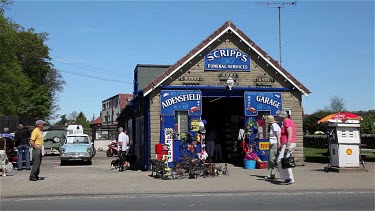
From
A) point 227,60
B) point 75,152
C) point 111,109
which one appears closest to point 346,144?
point 227,60

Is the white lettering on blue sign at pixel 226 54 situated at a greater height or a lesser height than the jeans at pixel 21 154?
greater

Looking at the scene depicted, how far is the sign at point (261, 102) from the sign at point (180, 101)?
2.07m

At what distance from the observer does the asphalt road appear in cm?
961

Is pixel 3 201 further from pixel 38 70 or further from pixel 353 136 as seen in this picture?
pixel 38 70

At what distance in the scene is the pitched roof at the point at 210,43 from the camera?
18125 millimetres

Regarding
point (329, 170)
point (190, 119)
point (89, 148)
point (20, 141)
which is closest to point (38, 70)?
point (89, 148)

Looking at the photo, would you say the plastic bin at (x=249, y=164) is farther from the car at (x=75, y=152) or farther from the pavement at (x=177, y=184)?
the car at (x=75, y=152)

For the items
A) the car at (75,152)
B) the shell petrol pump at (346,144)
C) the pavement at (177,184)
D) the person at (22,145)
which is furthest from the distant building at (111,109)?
the shell petrol pump at (346,144)

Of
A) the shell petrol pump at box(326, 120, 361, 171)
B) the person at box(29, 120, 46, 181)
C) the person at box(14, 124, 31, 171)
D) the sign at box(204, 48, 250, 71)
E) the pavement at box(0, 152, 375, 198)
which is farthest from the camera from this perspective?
the person at box(14, 124, 31, 171)

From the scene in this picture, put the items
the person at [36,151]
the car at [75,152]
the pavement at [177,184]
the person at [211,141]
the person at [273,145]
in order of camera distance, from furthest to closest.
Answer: the car at [75,152]
the person at [211,141]
the person at [36,151]
the person at [273,145]
the pavement at [177,184]

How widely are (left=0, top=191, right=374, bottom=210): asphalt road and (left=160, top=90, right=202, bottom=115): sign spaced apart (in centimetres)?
693

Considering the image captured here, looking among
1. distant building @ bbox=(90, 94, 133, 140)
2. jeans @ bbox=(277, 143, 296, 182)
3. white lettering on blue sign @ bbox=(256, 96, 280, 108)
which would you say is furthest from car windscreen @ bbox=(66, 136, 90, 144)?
distant building @ bbox=(90, 94, 133, 140)

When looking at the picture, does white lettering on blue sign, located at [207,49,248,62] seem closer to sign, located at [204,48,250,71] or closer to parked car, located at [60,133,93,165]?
sign, located at [204,48,250,71]

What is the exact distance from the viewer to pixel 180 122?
1836 centimetres
